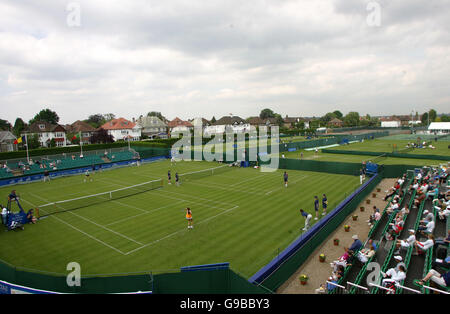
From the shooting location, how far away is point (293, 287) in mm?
12352

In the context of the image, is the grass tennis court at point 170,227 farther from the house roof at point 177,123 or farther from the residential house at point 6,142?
the house roof at point 177,123

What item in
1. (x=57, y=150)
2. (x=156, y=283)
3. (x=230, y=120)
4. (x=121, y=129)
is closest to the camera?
(x=156, y=283)

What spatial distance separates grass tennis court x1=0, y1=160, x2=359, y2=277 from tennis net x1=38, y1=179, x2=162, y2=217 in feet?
2.79

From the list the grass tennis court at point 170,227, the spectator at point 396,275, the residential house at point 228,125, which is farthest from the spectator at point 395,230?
the residential house at point 228,125

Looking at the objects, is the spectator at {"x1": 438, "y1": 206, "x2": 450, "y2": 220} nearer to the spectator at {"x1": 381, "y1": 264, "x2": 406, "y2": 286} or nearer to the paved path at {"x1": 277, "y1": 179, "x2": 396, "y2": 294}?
the paved path at {"x1": 277, "y1": 179, "x2": 396, "y2": 294}

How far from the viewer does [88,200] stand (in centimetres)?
2606

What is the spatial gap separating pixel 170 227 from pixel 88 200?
11.3m

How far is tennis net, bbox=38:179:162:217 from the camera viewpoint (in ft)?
77.6

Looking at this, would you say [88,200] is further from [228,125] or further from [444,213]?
[228,125]

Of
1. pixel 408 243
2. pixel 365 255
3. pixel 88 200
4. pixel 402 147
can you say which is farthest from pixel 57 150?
pixel 402 147

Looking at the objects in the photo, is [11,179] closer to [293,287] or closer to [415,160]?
[293,287]

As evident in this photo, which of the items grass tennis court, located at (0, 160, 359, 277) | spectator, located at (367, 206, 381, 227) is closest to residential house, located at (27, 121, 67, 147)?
grass tennis court, located at (0, 160, 359, 277)

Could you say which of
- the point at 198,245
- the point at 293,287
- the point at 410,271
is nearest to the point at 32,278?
the point at 198,245
